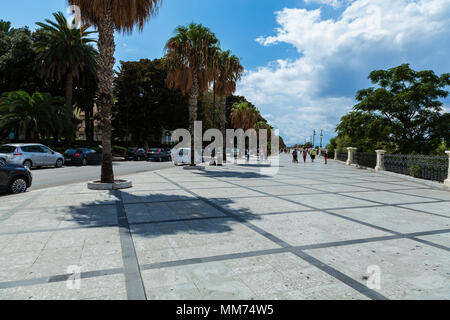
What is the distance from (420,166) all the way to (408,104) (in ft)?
26.6

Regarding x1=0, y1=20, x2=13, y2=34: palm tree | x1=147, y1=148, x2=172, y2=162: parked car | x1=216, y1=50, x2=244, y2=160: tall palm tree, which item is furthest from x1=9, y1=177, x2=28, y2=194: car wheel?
x1=0, y1=20, x2=13, y2=34: palm tree

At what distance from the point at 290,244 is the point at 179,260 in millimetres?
1867

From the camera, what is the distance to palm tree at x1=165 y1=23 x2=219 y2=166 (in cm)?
1977

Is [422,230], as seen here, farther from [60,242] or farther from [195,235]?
[60,242]

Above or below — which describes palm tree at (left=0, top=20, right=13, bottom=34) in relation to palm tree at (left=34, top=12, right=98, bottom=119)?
above

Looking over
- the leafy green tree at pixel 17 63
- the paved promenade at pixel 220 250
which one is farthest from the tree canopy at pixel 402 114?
the leafy green tree at pixel 17 63

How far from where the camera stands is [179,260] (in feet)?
13.1

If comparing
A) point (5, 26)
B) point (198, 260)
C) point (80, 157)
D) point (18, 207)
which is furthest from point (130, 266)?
point (5, 26)

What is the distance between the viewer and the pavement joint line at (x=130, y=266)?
10.1ft

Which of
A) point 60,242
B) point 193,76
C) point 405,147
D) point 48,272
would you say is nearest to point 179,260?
point 48,272

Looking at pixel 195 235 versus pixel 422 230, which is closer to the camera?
pixel 195 235

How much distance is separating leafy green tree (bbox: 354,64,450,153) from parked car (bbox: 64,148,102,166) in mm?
22817

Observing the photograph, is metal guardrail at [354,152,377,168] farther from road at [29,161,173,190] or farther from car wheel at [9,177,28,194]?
car wheel at [9,177,28,194]

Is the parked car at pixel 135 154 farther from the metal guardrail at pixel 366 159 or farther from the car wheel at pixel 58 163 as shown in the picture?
the metal guardrail at pixel 366 159
